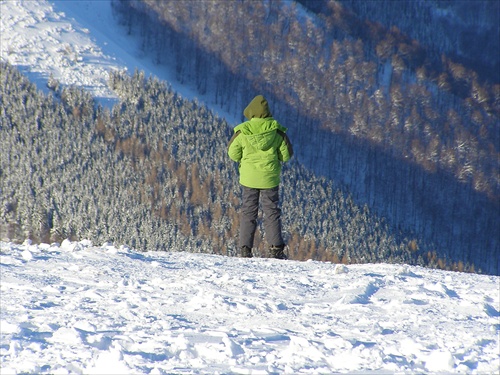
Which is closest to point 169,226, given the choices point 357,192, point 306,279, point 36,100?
point 36,100

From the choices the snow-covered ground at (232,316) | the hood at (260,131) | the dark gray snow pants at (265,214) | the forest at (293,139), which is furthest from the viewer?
the forest at (293,139)

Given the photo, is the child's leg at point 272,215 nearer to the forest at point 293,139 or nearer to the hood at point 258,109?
the hood at point 258,109

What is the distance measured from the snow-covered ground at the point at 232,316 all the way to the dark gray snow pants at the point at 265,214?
65.8 inches

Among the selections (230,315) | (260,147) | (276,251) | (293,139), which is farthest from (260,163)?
(293,139)

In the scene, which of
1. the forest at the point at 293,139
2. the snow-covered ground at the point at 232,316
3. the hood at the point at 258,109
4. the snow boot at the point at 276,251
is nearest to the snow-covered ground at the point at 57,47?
the forest at the point at 293,139

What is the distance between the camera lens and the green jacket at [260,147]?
11.0 m

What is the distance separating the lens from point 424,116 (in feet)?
516

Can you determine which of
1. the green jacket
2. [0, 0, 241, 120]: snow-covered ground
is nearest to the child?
the green jacket

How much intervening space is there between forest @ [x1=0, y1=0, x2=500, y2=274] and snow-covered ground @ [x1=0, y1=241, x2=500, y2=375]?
241 ft

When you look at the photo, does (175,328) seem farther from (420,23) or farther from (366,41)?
(420,23)

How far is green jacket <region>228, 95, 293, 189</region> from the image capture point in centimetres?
1097

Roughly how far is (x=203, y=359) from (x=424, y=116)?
159 meters

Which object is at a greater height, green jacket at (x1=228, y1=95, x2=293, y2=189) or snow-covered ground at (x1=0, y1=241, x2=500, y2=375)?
green jacket at (x1=228, y1=95, x2=293, y2=189)

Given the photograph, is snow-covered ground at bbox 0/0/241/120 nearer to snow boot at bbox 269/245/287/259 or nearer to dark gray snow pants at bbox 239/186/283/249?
dark gray snow pants at bbox 239/186/283/249
